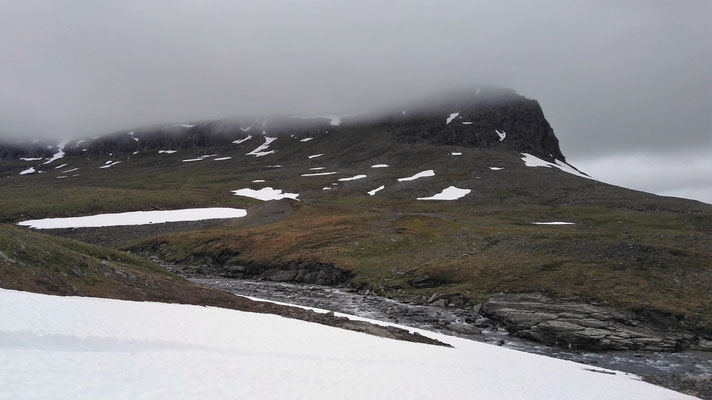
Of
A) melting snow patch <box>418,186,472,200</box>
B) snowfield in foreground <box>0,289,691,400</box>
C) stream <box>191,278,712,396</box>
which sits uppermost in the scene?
snowfield in foreground <box>0,289,691,400</box>

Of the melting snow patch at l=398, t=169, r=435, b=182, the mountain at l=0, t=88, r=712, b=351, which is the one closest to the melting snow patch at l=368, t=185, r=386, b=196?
the mountain at l=0, t=88, r=712, b=351

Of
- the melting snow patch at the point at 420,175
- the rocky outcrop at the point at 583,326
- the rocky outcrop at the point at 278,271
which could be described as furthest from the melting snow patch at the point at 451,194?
the rocky outcrop at the point at 583,326

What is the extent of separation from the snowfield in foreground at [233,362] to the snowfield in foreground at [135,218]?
67935 mm

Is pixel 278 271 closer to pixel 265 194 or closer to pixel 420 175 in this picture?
pixel 265 194

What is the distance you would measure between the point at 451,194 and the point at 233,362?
121 m

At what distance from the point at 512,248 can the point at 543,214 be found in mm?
53213

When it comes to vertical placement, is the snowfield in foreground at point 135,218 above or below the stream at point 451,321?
below

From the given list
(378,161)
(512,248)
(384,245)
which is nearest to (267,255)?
(384,245)

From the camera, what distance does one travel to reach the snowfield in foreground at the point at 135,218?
86012 millimetres

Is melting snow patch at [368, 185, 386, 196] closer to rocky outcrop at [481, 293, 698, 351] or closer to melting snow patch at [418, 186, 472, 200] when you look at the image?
melting snow patch at [418, 186, 472, 200]

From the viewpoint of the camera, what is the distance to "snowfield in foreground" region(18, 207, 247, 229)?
86012mm

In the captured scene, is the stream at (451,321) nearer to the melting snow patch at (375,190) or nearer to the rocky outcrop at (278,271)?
the rocky outcrop at (278,271)

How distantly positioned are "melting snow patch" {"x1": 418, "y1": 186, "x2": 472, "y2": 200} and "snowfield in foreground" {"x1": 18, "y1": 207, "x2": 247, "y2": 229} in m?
58.9

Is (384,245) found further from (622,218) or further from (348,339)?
(622,218)
